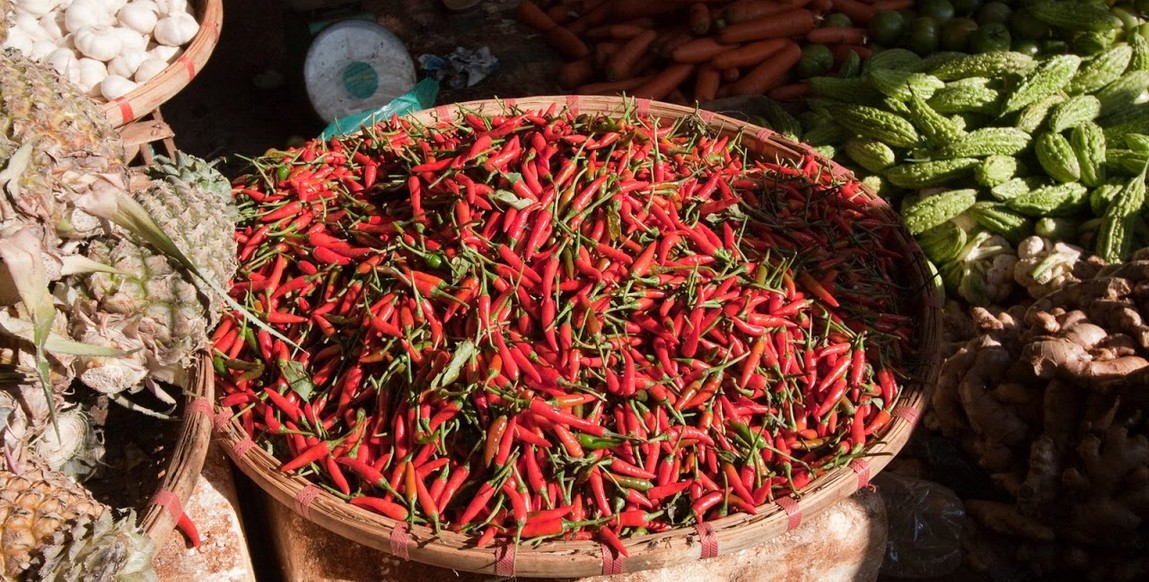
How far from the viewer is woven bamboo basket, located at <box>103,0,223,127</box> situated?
3303 millimetres

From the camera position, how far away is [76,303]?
6.78 ft

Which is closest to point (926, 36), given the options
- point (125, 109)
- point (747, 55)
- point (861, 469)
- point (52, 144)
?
point (747, 55)

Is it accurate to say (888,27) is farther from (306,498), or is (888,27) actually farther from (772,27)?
(306,498)

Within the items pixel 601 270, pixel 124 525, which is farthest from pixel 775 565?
pixel 124 525

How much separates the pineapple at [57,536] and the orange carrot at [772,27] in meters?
3.93

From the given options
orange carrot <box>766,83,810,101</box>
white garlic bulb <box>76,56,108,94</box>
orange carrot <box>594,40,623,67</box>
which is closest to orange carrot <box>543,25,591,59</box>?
orange carrot <box>594,40,623,67</box>

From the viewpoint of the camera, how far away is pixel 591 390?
7.56 ft

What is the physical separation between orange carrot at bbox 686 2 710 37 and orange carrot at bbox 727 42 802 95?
362mm

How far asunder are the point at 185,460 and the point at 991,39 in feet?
13.2

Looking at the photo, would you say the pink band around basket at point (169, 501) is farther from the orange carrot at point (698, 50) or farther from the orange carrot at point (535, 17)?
the orange carrot at point (535, 17)

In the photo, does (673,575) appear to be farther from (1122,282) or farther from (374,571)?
(1122,282)

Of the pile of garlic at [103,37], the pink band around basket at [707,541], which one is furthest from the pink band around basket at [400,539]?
the pile of garlic at [103,37]

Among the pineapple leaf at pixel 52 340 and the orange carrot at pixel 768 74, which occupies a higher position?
the pineapple leaf at pixel 52 340

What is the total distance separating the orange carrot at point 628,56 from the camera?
16.4 feet
